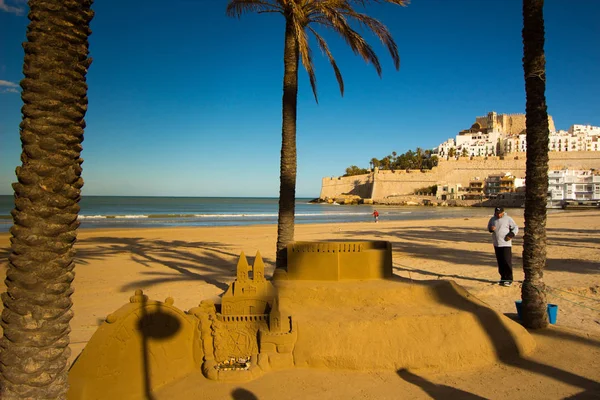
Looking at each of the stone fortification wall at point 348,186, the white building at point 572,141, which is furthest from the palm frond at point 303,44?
the white building at point 572,141

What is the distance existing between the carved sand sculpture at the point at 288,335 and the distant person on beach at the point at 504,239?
320 centimetres

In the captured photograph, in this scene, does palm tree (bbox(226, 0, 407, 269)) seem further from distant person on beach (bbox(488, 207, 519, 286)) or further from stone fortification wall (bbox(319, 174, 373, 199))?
stone fortification wall (bbox(319, 174, 373, 199))

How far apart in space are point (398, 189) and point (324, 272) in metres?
91.8

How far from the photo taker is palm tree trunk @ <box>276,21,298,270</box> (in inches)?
324

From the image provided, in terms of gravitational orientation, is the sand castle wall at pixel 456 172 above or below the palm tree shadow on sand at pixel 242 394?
above

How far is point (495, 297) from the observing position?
832cm

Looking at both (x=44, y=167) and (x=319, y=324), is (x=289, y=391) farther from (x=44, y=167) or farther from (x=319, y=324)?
(x=44, y=167)

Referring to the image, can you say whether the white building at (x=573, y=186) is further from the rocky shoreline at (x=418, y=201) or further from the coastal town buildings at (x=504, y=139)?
A: the coastal town buildings at (x=504, y=139)

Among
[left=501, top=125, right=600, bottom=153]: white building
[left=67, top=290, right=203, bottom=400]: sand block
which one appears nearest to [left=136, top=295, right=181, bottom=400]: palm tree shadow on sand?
[left=67, top=290, right=203, bottom=400]: sand block

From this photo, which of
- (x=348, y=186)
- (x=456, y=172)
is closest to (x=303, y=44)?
(x=456, y=172)

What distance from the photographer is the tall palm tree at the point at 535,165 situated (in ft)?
21.0

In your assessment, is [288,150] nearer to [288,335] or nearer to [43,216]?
[288,335]

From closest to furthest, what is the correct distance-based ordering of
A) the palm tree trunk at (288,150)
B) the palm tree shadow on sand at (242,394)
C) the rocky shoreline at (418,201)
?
the palm tree shadow on sand at (242,394), the palm tree trunk at (288,150), the rocky shoreline at (418,201)

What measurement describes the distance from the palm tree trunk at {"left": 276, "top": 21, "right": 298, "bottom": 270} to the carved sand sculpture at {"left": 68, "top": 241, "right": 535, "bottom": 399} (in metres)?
2.14
